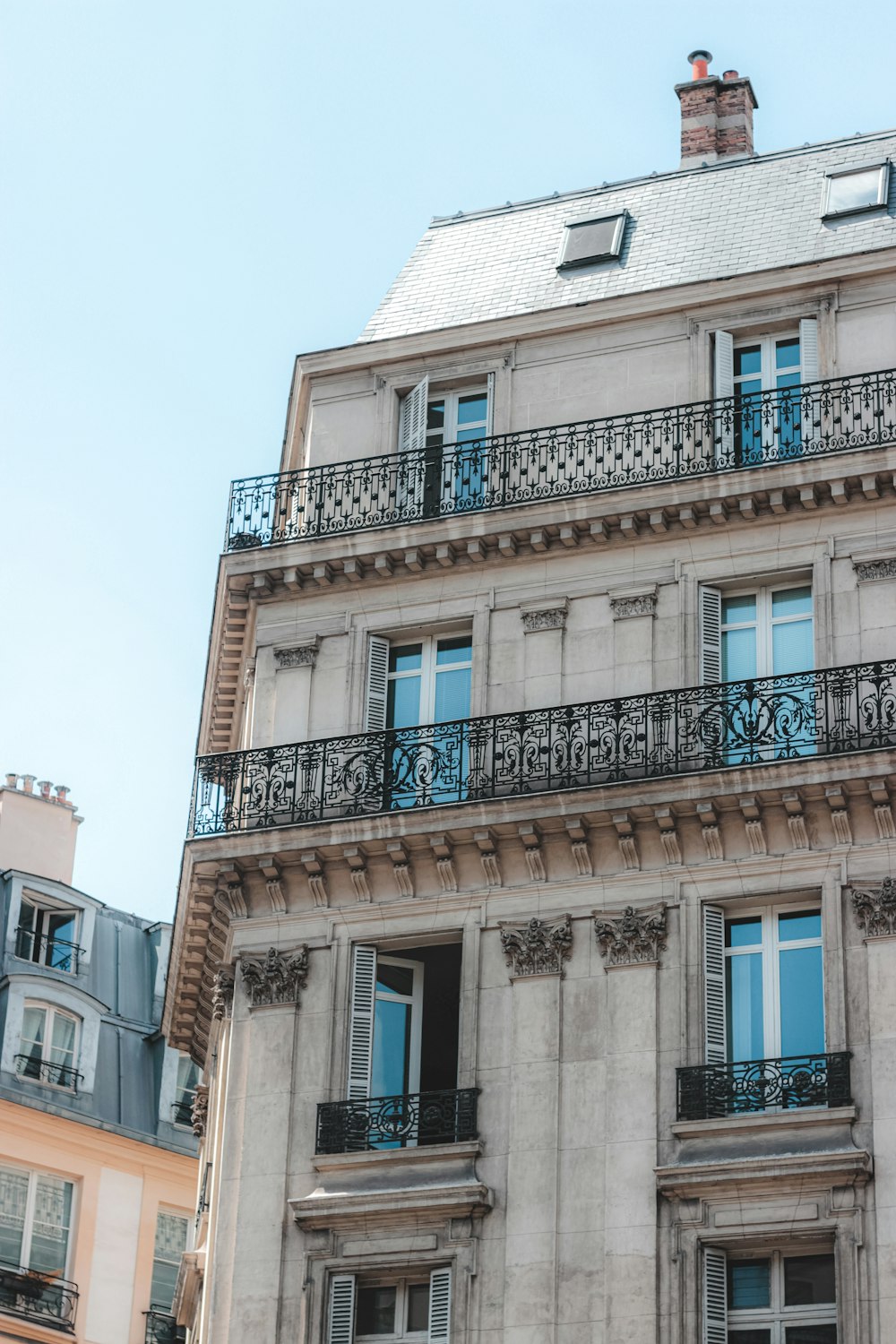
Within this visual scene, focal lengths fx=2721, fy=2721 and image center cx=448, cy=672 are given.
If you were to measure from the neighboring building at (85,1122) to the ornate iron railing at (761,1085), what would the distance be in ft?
46.2

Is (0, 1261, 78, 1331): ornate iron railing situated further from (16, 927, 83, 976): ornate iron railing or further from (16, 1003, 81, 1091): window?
(16, 927, 83, 976): ornate iron railing

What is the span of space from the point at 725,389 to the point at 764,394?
1.86ft

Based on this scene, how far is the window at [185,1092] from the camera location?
38.1 metres

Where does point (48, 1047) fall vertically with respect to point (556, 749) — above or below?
above

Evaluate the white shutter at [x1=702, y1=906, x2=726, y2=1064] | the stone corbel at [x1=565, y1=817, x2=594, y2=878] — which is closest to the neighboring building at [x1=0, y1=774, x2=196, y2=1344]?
the stone corbel at [x1=565, y1=817, x2=594, y2=878]

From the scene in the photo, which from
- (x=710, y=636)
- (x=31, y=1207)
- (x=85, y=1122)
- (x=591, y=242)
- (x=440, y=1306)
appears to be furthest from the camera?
(x=85, y=1122)

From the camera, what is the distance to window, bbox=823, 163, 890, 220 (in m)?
28.9

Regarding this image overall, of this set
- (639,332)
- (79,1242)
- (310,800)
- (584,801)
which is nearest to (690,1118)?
(584,801)

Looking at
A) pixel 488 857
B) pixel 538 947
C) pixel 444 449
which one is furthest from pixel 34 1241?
pixel 538 947

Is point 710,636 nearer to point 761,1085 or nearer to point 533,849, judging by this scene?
point 533,849

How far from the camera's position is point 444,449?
91.6 feet

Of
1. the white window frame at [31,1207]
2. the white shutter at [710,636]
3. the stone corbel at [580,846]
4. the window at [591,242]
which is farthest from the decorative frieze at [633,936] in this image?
the white window frame at [31,1207]

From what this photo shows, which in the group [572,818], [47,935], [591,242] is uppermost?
[591,242]

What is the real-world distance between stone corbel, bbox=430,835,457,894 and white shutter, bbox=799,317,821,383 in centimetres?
605
